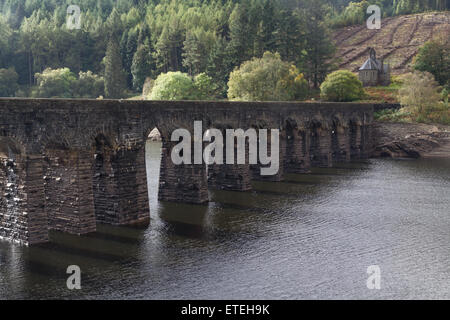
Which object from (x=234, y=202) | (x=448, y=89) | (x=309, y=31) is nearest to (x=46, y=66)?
(x=309, y=31)

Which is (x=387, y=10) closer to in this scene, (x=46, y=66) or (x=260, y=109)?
(x=46, y=66)

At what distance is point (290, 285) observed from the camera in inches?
966

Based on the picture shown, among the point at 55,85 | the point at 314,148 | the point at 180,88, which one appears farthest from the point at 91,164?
the point at 55,85

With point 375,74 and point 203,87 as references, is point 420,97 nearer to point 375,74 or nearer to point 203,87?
point 375,74

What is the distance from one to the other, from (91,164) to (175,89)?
68947mm

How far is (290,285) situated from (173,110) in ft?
58.0

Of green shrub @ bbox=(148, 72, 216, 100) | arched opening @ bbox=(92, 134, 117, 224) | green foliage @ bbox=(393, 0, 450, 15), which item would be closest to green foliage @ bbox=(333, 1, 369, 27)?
green foliage @ bbox=(393, 0, 450, 15)

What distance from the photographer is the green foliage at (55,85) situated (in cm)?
11631

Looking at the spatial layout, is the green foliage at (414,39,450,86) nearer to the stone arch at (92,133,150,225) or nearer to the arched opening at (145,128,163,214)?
the arched opening at (145,128,163,214)

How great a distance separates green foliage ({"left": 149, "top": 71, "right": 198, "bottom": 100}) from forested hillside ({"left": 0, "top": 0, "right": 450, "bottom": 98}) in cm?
798

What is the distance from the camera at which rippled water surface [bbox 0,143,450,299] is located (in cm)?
2395

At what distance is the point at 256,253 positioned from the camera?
2931 centimetres

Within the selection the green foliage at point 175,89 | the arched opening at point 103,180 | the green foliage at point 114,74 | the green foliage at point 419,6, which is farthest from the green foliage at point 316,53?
Result: the green foliage at point 419,6

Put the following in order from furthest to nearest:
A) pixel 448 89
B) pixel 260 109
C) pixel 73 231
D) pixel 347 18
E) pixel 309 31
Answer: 1. pixel 347 18
2. pixel 309 31
3. pixel 448 89
4. pixel 260 109
5. pixel 73 231
